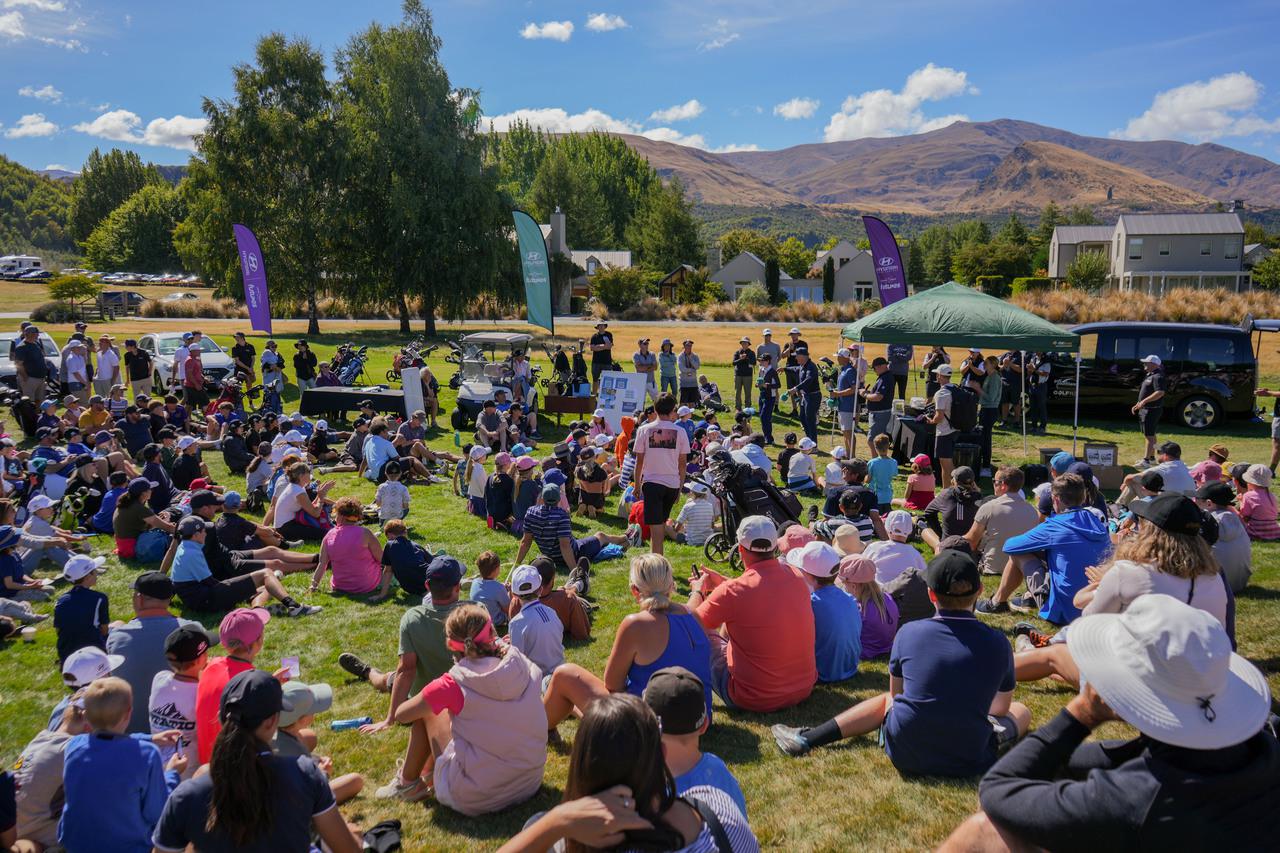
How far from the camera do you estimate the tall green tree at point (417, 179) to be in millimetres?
35812

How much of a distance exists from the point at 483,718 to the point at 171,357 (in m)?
21.0

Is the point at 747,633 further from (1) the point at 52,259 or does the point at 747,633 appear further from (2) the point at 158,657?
(1) the point at 52,259

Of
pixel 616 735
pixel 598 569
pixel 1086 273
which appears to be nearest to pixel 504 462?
pixel 598 569

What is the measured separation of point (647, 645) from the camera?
4.62m

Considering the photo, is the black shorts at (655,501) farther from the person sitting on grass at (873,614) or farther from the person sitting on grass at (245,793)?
the person sitting on grass at (245,793)

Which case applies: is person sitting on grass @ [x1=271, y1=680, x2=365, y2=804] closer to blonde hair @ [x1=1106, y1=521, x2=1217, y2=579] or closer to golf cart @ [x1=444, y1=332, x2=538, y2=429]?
blonde hair @ [x1=1106, y1=521, x2=1217, y2=579]

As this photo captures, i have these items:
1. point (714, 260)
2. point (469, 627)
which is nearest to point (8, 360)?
point (469, 627)

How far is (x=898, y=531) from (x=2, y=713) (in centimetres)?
686

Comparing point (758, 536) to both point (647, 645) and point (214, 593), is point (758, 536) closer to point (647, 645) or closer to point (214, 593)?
point (647, 645)

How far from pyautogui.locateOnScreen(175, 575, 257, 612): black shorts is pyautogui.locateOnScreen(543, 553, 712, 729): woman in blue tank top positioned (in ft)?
14.5

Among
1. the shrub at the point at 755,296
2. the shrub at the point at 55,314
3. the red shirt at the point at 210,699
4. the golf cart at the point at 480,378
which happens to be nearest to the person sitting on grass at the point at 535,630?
the red shirt at the point at 210,699

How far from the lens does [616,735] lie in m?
2.35

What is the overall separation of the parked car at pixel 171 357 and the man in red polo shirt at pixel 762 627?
18.6 m

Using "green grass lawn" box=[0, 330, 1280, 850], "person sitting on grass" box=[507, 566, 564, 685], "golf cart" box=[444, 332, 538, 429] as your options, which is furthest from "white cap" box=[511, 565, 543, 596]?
"golf cart" box=[444, 332, 538, 429]
